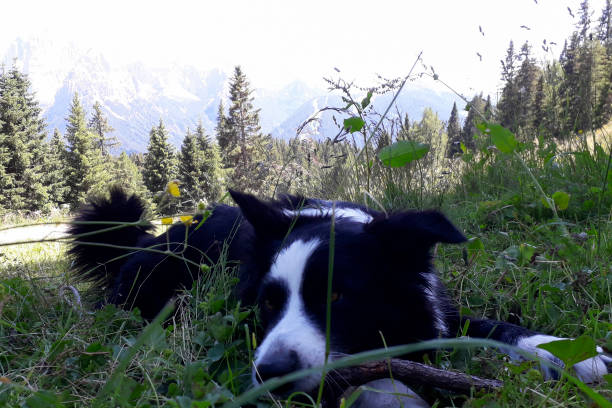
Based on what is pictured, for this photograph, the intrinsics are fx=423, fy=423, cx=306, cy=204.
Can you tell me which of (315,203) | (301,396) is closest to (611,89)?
(315,203)

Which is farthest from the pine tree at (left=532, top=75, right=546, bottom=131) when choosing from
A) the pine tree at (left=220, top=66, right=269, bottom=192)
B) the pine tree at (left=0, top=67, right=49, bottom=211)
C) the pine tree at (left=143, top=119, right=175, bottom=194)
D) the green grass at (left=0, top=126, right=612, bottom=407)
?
the pine tree at (left=143, top=119, right=175, bottom=194)

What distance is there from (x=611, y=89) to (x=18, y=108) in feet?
128

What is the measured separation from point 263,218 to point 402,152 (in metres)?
0.91

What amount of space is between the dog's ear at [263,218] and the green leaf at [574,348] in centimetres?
147

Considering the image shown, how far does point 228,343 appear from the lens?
1.93 metres

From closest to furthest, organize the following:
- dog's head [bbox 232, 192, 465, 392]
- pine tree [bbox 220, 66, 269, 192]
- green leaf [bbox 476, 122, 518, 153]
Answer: dog's head [bbox 232, 192, 465, 392] < green leaf [bbox 476, 122, 518, 153] < pine tree [bbox 220, 66, 269, 192]

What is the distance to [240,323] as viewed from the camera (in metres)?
2.35

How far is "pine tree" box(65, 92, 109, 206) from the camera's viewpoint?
38.6 metres

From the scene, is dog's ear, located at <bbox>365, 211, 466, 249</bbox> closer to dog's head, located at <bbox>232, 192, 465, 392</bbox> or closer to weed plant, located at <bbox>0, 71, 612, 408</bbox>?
dog's head, located at <bbox>232, 192, 465, 392</bbox>

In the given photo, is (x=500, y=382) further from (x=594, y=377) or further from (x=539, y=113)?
(x=539, y=113)

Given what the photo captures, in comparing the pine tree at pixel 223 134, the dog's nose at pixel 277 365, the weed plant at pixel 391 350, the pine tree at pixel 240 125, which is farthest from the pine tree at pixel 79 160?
the dog's nose at pixel 277 365

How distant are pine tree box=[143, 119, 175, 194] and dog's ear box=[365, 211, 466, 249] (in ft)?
138

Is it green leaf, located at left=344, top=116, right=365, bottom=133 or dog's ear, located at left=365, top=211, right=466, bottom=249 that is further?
green leaf, located at left=344, top=116, right=365, bottom=133

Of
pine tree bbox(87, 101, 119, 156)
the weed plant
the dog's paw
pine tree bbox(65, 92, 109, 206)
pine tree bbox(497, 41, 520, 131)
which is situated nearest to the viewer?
the weed plant
